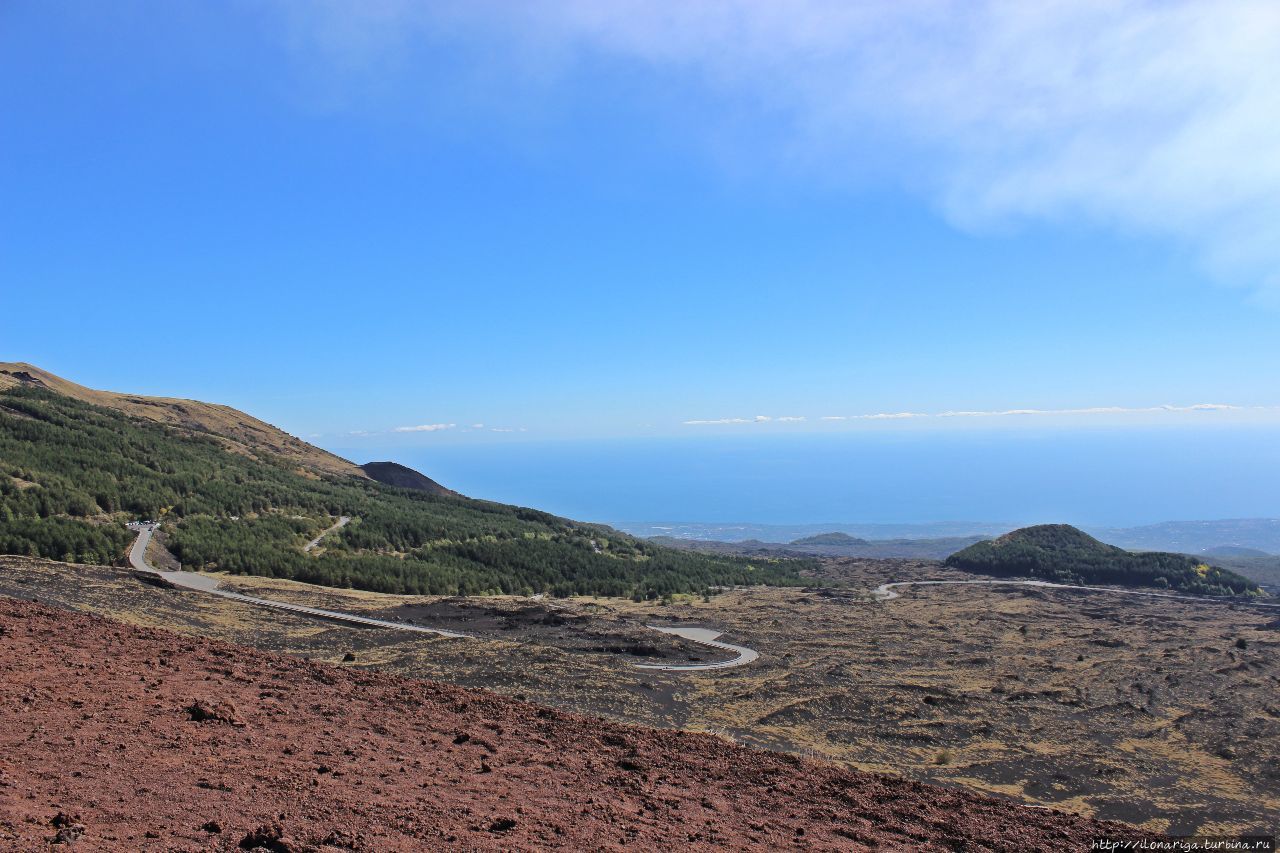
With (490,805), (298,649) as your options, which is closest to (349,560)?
(298,649)

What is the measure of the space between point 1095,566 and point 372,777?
73.0 m

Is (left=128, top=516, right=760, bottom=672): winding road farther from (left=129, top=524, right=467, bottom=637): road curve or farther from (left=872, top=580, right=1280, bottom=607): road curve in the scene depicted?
(left=872, top=580, right=1280, bottom=607): road curve

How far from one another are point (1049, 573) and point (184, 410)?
3841 inches

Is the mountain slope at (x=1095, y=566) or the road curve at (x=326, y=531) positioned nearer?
the road curve at (x=326, y=531)

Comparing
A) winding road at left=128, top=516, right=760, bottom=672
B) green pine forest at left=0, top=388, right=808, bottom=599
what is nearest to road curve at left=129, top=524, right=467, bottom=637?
winding road at left=128, top=516, right=760, bottom=672

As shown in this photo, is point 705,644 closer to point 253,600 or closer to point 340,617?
point 340,617

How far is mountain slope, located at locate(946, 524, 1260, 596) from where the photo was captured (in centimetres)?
6169

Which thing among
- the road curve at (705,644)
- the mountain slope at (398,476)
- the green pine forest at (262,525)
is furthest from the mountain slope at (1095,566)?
the mountain slope at (398,476)

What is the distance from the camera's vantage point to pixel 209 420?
8556 centimetres

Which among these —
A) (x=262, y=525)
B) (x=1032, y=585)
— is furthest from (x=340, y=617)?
(x=1032, y=585)

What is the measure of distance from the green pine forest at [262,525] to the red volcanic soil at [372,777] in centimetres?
2335

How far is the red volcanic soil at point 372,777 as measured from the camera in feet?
23.0

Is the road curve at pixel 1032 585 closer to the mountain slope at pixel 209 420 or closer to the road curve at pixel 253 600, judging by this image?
the road curve at pixel 253 600

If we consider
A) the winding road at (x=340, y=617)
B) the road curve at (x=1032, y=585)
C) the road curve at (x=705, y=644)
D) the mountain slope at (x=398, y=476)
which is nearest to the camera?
the road curve at (x=705, y=644)
